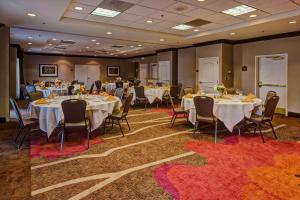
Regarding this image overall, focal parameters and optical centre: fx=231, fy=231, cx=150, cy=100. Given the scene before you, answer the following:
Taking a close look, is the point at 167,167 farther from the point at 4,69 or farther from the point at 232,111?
the point at 4,69

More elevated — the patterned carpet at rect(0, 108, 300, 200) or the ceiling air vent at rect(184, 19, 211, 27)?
the ceiling air vent at rect(184, 19, 211, 27)

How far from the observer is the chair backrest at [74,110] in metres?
4.01

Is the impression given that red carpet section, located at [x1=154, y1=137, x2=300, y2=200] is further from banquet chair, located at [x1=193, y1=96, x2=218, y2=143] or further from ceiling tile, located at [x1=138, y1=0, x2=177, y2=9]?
ceiling tile, located at [x1=138, y1=0, x2=177, y2=9]

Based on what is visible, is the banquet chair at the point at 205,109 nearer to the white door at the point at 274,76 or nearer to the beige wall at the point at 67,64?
the white door at the point at 274,76

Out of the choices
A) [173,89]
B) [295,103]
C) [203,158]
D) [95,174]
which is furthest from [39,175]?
[295,103]

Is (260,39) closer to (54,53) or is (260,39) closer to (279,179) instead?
(279,179)

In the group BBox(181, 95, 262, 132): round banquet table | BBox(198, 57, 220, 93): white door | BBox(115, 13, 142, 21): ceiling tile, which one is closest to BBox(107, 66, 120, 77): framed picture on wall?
BBox(198, 57, 220, 93): white door

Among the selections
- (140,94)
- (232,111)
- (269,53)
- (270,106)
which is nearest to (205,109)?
(232,111)

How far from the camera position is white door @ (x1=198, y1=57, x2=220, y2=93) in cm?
955

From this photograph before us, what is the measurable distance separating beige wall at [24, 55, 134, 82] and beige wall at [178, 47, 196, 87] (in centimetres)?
734

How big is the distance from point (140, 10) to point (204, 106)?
9.03ft

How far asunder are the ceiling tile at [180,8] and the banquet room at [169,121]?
1.2 inches

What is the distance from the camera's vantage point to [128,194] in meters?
2.60

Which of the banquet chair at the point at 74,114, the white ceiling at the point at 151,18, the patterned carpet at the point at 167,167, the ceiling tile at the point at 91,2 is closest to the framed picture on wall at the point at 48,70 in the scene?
the white ceiling at the point at 151,18
